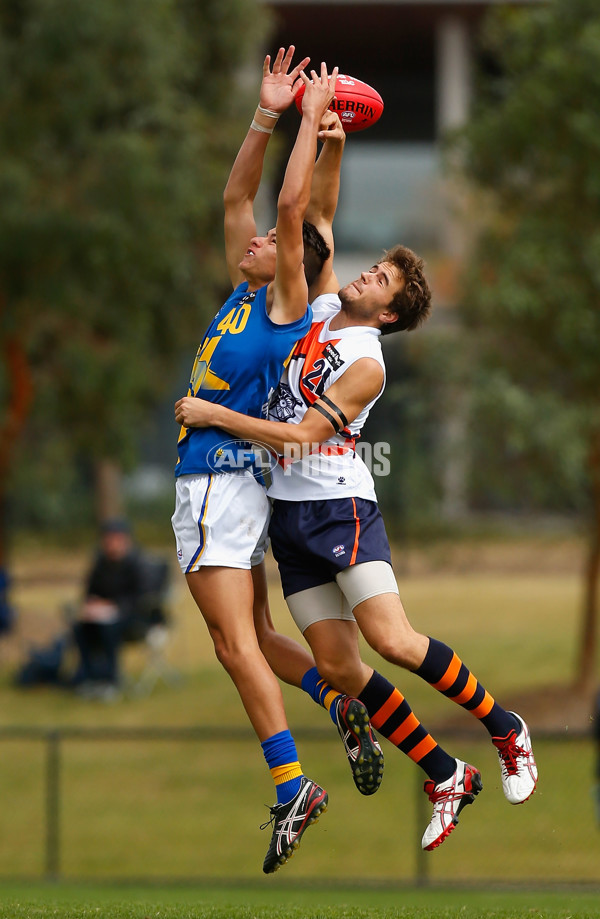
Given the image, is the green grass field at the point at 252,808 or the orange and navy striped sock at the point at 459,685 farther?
the green grass field at the point at 252,808

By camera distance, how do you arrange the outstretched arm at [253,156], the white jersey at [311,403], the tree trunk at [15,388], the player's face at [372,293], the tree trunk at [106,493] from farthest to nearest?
the tree trunk at [106,493], the tree trunk at [15,388], the outstretched arm at [253,156], the player's face at [372,293], the white jersey at [311,403]

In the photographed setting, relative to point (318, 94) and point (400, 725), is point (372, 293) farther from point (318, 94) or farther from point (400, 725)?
point (400, 725)

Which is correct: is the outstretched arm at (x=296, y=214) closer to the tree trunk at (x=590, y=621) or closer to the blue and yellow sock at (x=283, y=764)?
the blue and yellow sock at (x=283, y=764)

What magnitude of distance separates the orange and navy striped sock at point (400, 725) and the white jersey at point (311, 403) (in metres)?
0.91

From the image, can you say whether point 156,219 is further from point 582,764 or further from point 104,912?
point 104,912

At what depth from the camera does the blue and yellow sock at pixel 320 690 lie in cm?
591

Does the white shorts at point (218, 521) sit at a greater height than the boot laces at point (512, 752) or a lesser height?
greater

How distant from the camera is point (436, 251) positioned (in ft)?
109

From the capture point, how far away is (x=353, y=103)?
20.5ft

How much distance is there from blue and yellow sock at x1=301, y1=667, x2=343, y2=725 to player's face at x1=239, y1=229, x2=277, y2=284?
187 centimetres

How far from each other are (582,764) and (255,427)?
1009cm

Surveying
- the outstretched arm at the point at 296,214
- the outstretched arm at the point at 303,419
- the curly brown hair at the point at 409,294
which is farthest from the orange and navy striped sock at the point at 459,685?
the outstretched arm at the point at 296,214

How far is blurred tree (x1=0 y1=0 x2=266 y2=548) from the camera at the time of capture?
15.7 m

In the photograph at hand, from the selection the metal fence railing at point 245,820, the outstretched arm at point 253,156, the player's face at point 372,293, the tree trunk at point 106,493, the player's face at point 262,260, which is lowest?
the metal fence railing at point 245,820
